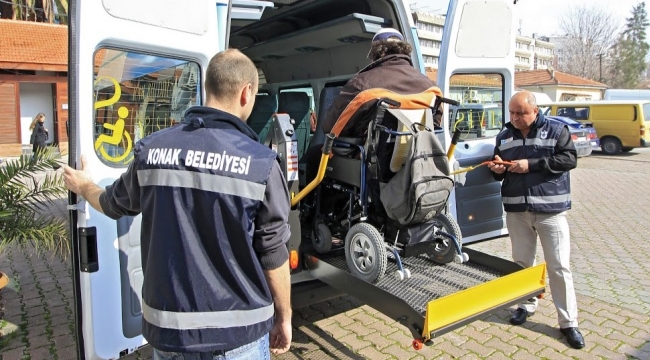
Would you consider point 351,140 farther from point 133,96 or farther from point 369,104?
point 133,96

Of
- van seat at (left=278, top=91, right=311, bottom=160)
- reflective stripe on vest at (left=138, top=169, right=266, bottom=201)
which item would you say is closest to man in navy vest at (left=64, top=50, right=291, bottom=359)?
reflective stripe on vest at (left=138, top=169, right=266, bottom=201)

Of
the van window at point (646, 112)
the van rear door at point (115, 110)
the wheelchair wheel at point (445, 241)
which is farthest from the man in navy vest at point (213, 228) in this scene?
the van window at point (646, 112)

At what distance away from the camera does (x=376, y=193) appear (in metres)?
3.21

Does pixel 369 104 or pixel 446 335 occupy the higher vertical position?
pixel 369 104

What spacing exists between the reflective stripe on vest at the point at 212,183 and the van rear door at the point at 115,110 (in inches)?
38.9

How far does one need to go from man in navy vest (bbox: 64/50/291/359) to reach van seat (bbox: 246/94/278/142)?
448 centimetres

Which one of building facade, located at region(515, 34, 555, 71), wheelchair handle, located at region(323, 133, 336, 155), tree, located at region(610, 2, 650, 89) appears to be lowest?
wheelchair handle, located at region(323, 133, 336, 155)

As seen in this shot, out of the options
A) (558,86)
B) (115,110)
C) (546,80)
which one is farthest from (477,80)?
(546,80)

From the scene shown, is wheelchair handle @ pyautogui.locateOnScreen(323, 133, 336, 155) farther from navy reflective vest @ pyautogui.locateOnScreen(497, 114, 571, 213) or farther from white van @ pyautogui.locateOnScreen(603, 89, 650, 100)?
white van @ pyautogui.locateOnScreen(603, 89, 650, 100)

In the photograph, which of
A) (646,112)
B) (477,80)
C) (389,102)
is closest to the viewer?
(389,102)

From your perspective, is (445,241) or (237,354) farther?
(445,241)

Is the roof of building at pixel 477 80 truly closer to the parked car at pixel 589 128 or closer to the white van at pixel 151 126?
the white van at pixel 151 126

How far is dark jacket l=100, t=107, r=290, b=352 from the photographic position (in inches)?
66.1

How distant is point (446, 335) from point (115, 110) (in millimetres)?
2937
